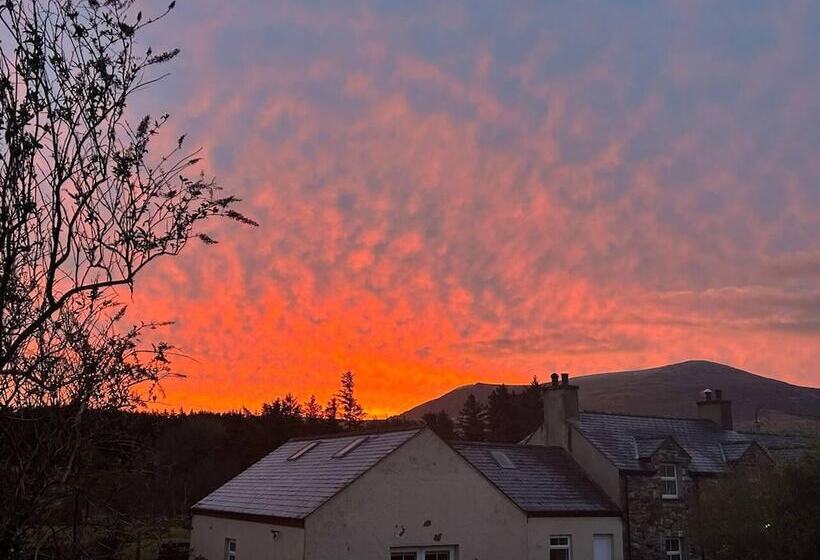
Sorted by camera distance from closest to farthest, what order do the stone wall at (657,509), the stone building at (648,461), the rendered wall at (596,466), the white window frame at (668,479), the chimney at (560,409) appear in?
the stone wall at (657,509) → the stone building at (648,461) → the rendered wall at (596,466) → the white window frame at (668,479) → the chimney at (560,409)

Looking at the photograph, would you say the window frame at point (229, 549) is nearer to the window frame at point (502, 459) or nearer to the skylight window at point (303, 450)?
the skylight window at point (303, 450)

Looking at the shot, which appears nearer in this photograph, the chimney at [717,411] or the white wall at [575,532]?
the white wall at [575,532]

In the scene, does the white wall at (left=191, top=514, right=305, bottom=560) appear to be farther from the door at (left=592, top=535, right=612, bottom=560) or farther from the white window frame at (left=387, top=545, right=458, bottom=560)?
the door at (left=592, top=535, right=612, bottom=560)

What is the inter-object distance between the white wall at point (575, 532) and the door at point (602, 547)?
163mm

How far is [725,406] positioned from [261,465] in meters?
24.3

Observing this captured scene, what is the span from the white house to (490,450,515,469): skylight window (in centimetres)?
5

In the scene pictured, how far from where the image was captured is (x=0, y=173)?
544cm

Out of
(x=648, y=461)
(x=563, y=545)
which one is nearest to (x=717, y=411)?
(x=648, y=461)

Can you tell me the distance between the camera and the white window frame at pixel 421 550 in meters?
22.5

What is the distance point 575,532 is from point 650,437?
24.6 feet

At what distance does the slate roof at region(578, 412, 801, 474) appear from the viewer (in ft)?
103

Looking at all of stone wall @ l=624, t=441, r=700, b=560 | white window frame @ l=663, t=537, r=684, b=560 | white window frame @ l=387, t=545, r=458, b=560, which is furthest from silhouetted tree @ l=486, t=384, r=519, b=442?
white window frame @ l=387, t=545, r=458, b=560

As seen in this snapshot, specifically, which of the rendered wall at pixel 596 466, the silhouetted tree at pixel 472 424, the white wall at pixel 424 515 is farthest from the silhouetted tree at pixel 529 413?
the white wall at pixel 424 515

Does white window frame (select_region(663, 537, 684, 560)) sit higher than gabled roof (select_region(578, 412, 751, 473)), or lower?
lower
